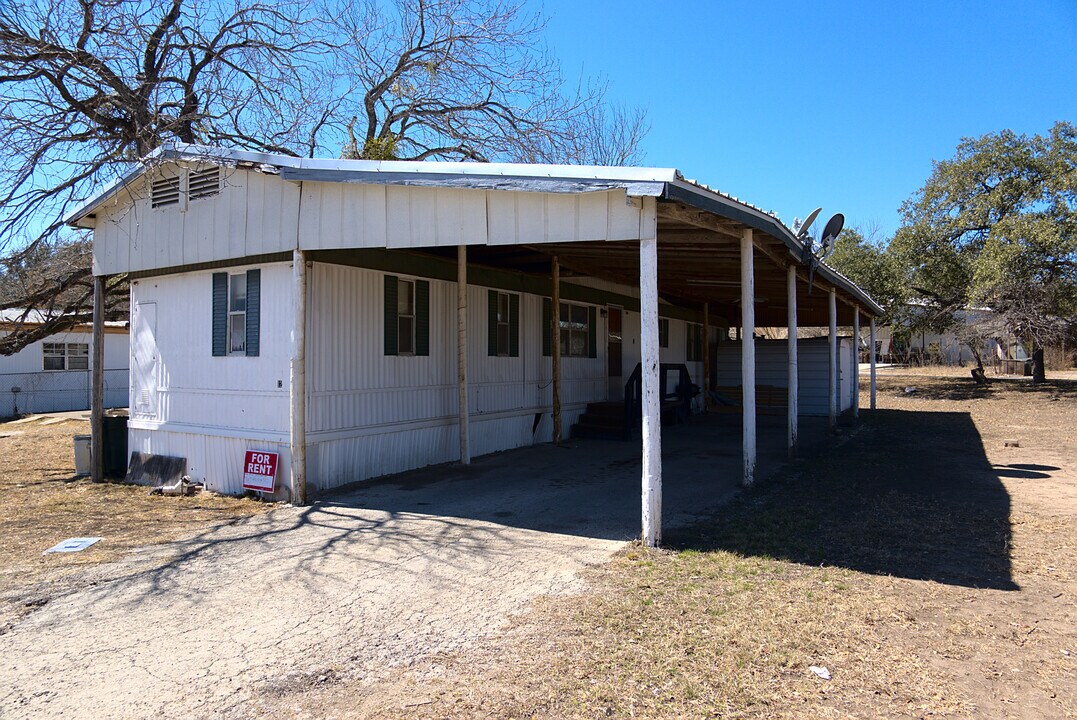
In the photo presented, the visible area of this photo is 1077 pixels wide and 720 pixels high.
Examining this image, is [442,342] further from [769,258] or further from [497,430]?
[769,258]

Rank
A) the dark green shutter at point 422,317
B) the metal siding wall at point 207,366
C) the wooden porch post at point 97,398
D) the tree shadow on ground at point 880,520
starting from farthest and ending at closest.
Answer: the wooden porch post at point 97,398
the dark green shutter at point 422,317
the metal siding wall at point 207,366
the tree shadow on ground at point 880,520

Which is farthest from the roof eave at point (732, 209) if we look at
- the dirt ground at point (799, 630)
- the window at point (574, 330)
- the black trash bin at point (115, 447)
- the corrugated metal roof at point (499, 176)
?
the black trash bin at point (115, 447)

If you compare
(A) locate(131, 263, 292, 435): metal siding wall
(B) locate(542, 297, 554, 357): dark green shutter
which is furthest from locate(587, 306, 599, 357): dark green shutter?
(A) locate(131, 263, 292, 435): metal siding wall

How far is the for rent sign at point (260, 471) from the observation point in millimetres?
8219

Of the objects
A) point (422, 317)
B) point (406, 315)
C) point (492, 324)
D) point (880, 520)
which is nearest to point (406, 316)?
point (406, 315)

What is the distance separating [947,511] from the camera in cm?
718

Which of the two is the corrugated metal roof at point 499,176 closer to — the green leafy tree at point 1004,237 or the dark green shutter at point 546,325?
the dark green shutter at point 546,325

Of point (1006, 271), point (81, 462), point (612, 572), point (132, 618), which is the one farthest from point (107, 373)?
point (1006, 271)

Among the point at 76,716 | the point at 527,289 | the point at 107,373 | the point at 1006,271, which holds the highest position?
the point at 1006,271

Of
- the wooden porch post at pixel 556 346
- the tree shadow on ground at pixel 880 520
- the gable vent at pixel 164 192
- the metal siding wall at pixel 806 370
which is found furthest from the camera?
the metal siding wall at pixel 806 370

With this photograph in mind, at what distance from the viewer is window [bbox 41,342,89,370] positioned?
22000 mm

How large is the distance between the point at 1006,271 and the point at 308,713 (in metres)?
23.0

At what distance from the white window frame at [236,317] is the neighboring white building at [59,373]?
51.0 feet

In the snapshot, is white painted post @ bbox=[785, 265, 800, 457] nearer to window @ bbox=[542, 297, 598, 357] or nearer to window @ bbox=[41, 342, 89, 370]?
window @ bbox=[542, 297, 598, 357]
